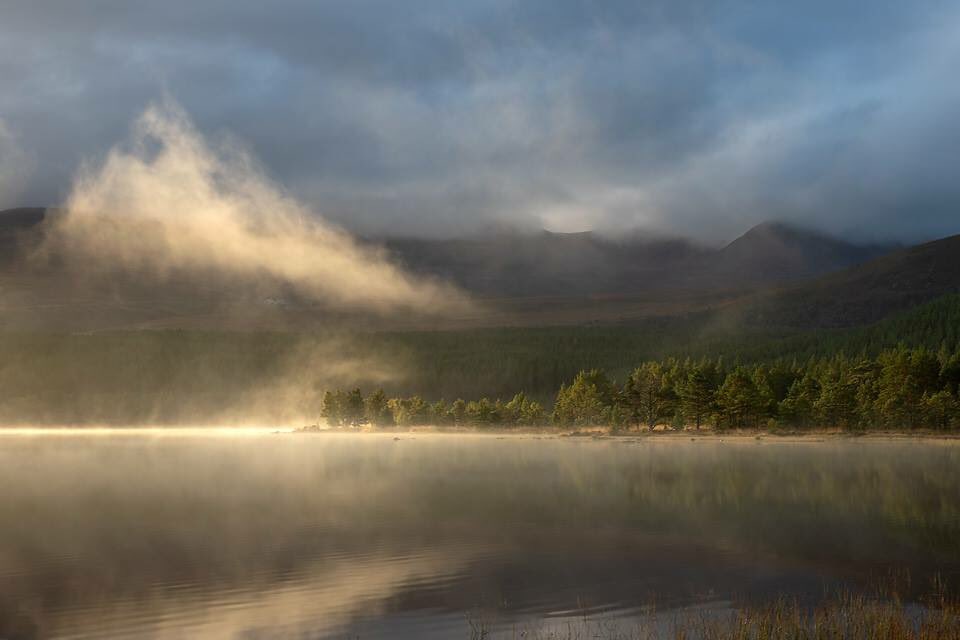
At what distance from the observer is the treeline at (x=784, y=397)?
12638 centimetres

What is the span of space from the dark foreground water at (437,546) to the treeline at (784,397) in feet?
210

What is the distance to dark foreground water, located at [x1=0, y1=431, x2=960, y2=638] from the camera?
79.4ft

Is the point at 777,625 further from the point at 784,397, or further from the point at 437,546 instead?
the point at 784,397

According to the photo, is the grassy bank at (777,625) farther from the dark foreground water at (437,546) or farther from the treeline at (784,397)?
the treeline at (784,397)

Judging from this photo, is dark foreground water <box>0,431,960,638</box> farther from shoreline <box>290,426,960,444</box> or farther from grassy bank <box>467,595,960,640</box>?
shoreline <box>290,426,960,444</box>

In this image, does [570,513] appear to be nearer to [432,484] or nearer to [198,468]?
[432,484]

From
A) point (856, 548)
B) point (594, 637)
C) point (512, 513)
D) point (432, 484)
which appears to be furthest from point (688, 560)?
point (432, 484)

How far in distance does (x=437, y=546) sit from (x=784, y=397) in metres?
132

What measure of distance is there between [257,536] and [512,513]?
12842mm

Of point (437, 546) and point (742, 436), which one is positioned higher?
point (437, 546)

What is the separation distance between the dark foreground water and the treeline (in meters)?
64.0

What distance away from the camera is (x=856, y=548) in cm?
3391

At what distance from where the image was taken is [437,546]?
1356 inches

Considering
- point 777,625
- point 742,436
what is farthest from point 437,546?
point 742,436
